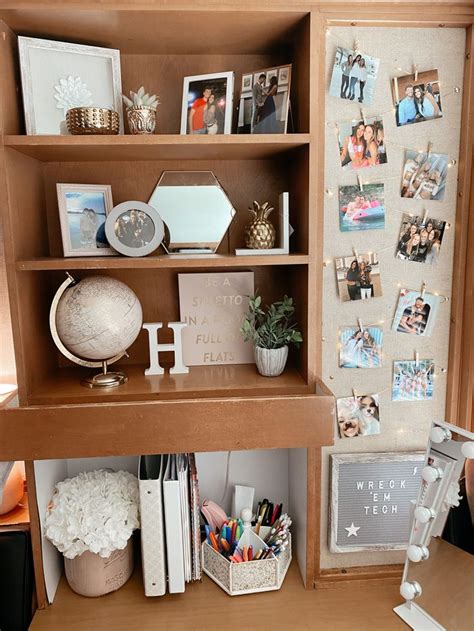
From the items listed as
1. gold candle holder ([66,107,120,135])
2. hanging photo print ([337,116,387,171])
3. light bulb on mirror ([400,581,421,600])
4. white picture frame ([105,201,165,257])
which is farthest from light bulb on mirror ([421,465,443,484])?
gold candle holder ([66,107,120,135])

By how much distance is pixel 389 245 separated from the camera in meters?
1.44

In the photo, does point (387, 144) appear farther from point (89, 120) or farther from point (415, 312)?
point (89, 120)

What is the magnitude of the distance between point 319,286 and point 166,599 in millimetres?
980

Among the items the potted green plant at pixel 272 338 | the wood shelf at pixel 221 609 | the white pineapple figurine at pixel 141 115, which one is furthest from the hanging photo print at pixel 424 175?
the wood shelf at pixel 221 609

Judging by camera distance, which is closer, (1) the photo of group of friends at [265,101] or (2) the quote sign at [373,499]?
(1) the photo of group of friends at [265,101]

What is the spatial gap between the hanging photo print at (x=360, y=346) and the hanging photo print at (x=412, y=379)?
0.23 feet

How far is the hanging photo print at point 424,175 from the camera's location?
1.41 metres

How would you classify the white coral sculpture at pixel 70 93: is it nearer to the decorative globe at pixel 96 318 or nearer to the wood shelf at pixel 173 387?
the decorative globe at pixel 96 318

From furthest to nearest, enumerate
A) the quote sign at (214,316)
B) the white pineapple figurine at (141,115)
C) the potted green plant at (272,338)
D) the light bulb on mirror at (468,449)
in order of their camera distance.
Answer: the quote sign at (214,316)
the potted green plant at (272,338)
the white pineapple figurine at (141,115)
the light bulb on mirror at (468,449)

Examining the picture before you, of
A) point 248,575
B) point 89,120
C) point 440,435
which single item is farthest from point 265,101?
point 248,575

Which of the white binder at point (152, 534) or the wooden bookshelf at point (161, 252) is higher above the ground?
the wooden bookshelf at point (161, 252)

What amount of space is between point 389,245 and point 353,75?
446mm

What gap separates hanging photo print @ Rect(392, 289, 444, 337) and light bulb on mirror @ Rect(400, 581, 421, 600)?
0.66 meters

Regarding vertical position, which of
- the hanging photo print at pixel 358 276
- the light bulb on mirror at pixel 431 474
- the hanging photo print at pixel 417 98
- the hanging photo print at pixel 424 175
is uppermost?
the hanging photo print at pixel 417 98
